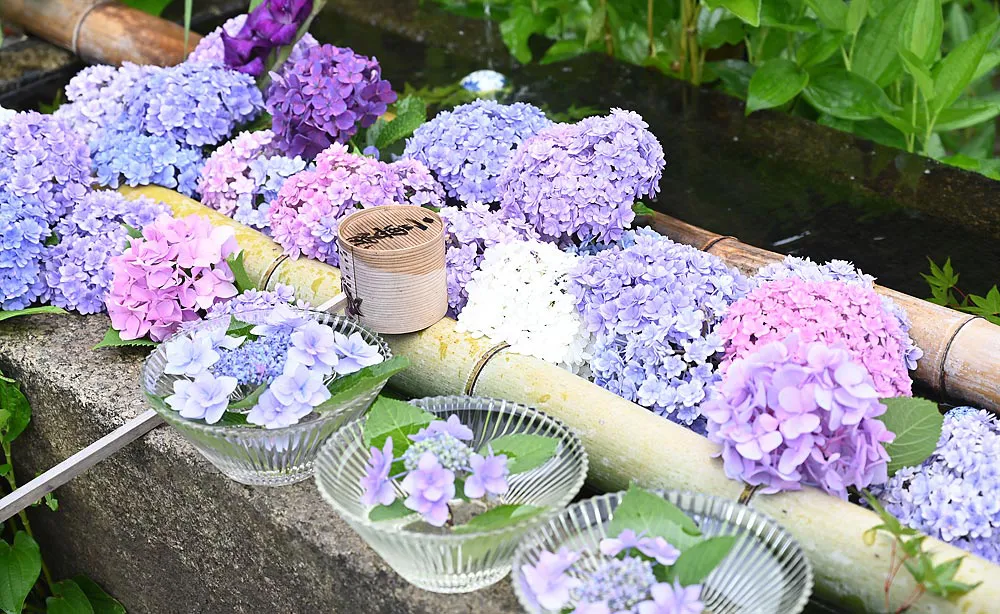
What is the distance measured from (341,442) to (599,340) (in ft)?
1.99

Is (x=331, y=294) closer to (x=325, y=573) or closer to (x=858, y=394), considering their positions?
(x=325, y=573)

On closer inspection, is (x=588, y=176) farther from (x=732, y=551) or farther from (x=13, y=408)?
(x=13, y=408)

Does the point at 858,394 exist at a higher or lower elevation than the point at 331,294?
higher

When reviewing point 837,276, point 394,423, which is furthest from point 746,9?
point 394,423

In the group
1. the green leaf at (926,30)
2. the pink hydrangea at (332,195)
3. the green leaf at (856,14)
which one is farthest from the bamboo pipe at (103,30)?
the green leaf at (926,30)

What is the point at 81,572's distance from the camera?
2523mm

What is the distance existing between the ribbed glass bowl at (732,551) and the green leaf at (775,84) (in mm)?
2027

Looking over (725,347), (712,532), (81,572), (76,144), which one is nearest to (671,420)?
(725,347)

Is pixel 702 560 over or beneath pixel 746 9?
beneath

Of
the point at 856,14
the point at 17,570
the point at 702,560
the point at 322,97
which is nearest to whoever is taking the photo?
the point at 702,560

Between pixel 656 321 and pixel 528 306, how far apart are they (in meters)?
0.27

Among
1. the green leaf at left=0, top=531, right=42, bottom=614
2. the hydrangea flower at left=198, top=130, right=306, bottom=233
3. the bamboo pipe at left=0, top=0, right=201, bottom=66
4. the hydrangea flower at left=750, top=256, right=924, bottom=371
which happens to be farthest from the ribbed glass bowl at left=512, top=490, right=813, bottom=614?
the bamboo pipe at left=0, top=0, right=201, bottom=66

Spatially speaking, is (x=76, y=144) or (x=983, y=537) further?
(x=76, y=144)

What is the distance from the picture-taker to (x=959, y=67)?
3.02 metres
